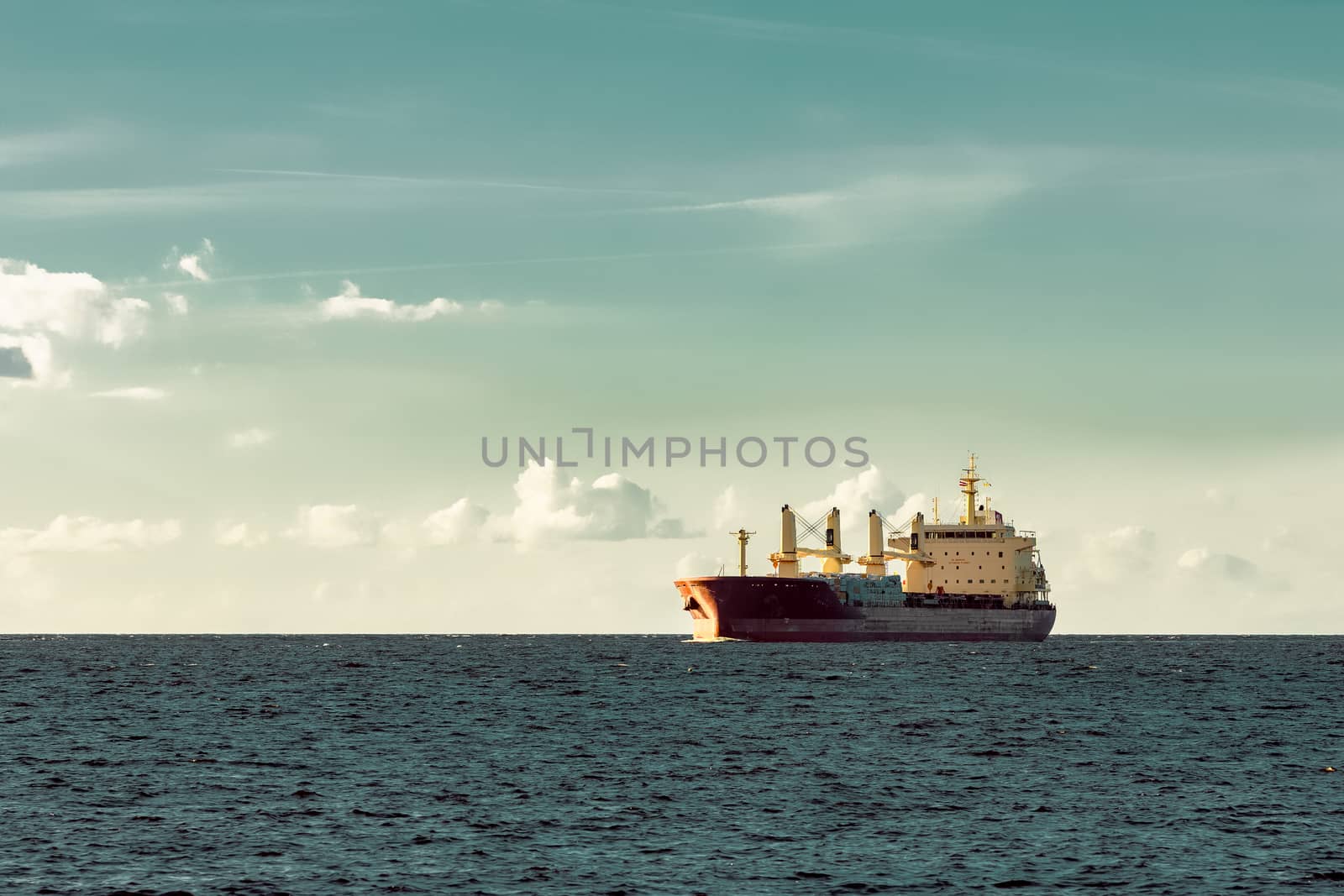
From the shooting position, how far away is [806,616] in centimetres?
13000

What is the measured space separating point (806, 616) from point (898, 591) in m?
13.3

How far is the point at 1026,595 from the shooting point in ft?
490

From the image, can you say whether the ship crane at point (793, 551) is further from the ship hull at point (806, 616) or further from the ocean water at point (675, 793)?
the ocean water at point (675, 793)

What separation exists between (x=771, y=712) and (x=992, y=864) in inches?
1325

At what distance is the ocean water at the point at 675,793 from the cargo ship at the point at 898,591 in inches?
2082

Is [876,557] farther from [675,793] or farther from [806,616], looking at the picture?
[675,793]

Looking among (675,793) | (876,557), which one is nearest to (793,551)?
(876,557)

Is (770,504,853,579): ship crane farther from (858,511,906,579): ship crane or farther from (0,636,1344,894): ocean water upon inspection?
(0,636,1344,894): ocean water

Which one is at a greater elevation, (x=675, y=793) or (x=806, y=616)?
(x=806, y=616)

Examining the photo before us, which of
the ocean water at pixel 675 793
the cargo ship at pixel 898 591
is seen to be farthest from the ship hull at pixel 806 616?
the ocean water at pixel 675 793

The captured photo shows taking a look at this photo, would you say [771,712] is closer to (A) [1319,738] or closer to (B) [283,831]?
(A) [1319,738]

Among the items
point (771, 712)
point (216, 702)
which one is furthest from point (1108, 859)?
point (216, 702)

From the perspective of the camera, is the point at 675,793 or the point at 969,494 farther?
the point at 969,494

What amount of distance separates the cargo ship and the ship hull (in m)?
0.09
